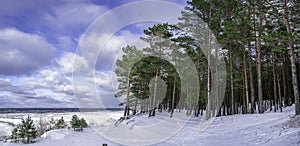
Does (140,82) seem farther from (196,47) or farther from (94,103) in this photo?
(94,103)

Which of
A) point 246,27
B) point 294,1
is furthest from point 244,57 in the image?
point 294,1

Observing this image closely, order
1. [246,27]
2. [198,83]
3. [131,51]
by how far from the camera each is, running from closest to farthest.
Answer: [246,27] < [198,83] < [131,51]

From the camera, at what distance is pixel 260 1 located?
543 inches

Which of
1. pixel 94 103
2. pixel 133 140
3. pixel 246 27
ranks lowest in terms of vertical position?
pixel 133 140

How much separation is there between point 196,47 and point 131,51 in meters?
10.2

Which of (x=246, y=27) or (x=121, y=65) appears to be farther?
(x=121, y=65)

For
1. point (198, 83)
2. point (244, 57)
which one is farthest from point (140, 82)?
point (244, 57)

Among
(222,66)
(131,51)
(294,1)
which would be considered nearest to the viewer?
(294,1)

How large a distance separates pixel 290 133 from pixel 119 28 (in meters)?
8.98

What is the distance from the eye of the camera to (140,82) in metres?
30.1

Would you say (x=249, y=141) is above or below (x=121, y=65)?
below

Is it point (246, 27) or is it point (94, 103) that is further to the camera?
point (246, 27)

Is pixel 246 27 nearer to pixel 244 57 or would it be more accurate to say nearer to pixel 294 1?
pixel 294 1

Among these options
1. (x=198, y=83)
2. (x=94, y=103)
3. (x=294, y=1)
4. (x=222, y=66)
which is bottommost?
(x=94, y=103)
